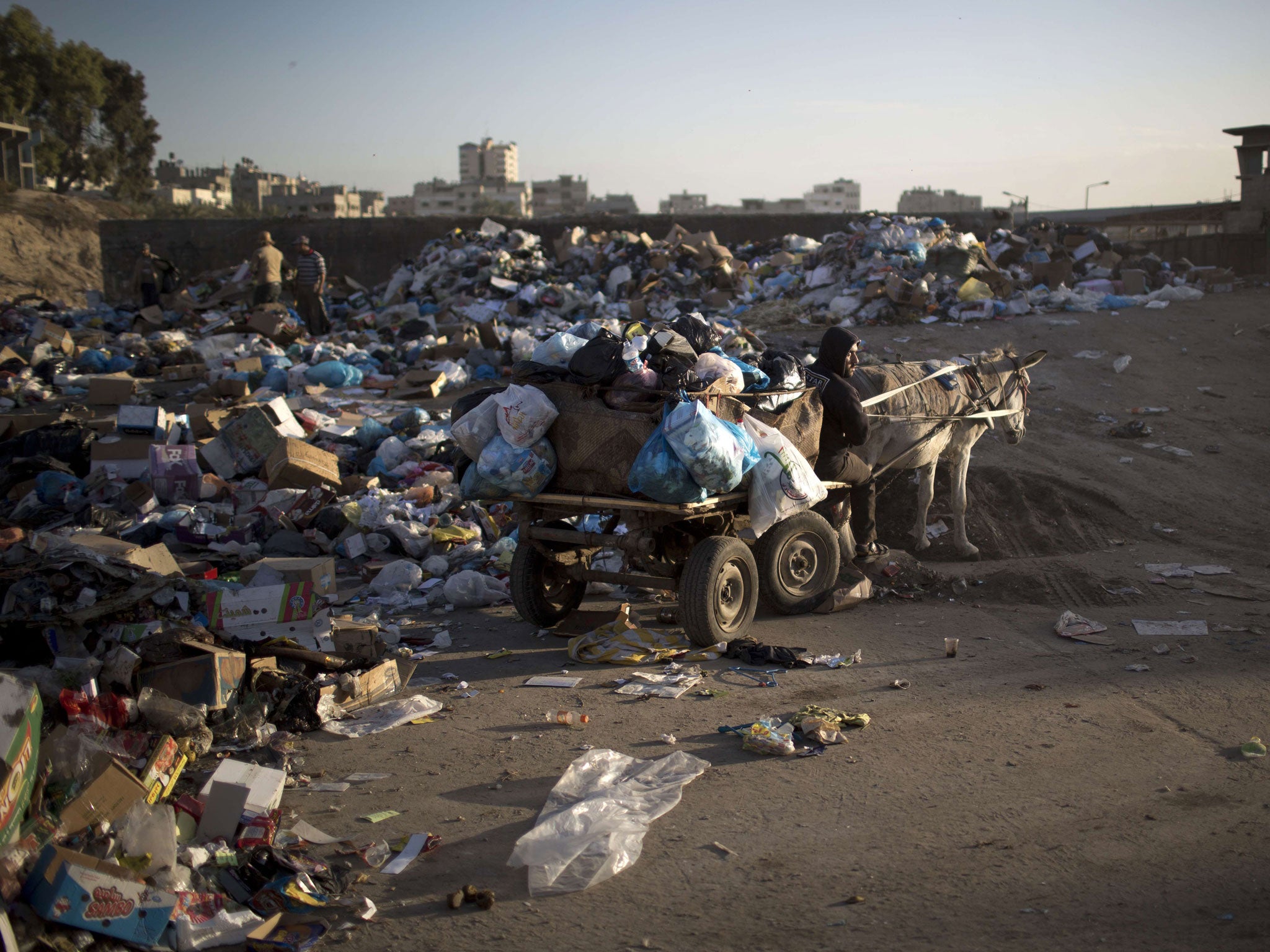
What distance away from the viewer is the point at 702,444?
16.6ft

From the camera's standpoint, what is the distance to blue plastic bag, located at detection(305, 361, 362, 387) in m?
13.3

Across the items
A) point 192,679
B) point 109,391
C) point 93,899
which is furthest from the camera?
point 109,391

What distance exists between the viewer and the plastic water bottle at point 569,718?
15.6 feet

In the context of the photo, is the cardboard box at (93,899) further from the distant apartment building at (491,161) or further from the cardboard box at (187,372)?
the distant apartment building at (491,161)

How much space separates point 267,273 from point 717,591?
1508cm

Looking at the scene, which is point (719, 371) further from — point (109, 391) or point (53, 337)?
point (53, 337)

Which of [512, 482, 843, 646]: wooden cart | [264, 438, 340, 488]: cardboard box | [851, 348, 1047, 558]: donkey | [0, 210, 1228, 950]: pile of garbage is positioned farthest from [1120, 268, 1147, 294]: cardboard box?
[264, 438, 340, 488]: cardboard box

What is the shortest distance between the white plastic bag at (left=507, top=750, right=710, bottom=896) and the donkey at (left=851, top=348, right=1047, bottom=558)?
3769mm

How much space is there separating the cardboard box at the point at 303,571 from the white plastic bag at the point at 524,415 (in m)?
1.67

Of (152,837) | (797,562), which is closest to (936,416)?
(797,562)

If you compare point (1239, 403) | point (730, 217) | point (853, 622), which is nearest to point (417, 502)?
point (853, 622)

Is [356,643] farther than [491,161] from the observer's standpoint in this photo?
No

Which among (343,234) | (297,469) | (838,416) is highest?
(343,234)

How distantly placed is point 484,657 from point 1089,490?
595cm
